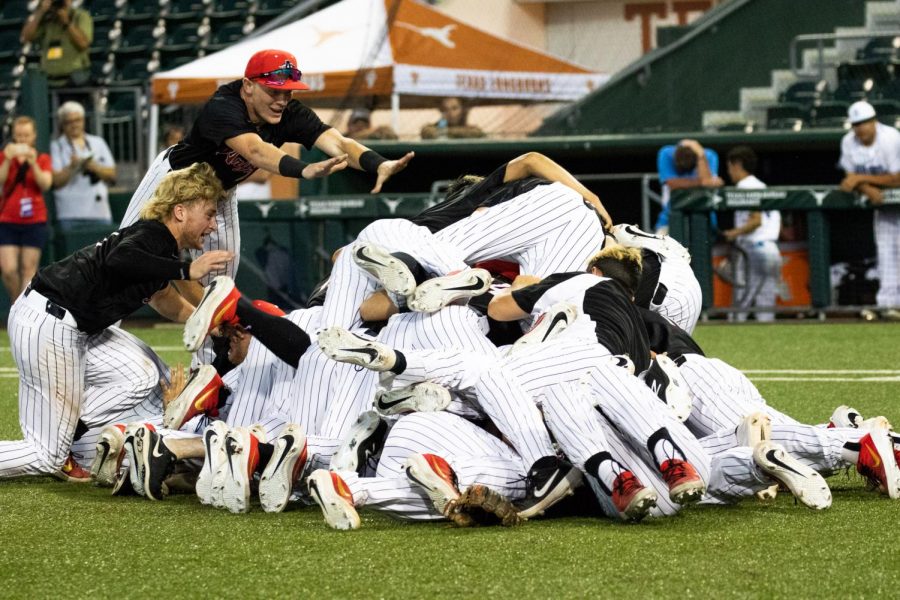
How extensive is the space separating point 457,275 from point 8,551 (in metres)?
1.86

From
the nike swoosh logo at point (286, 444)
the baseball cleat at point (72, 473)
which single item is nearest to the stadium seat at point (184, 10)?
the baseball cleat at point (72, 473)

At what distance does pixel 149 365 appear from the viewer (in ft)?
18.7

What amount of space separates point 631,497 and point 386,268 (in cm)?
146

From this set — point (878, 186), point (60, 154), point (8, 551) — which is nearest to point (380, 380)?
point (8, 551)

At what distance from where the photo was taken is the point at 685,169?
12.0 m

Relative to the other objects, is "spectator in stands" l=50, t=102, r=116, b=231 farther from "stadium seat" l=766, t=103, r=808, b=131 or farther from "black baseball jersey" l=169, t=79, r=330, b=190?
"stadium seat" l=766, t=103, r=808, b=131

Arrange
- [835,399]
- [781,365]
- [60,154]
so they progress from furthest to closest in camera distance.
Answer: [60,154] < [781,365] < [835,399]

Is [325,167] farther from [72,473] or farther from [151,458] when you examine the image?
[72,473]

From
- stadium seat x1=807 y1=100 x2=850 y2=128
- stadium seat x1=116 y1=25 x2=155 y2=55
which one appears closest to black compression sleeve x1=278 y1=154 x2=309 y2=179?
stadium seat x1=807 y1=100 x2=850 y2=128

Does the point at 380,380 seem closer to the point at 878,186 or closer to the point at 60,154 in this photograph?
the point at 878,186

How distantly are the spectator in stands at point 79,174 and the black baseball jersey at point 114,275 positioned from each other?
7.01 m

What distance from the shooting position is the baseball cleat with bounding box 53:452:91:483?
556 cm

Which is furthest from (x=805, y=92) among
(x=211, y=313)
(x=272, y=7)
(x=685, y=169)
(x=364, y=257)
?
(x=211, y=313)

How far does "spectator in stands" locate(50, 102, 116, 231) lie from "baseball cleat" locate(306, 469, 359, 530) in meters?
8.44
